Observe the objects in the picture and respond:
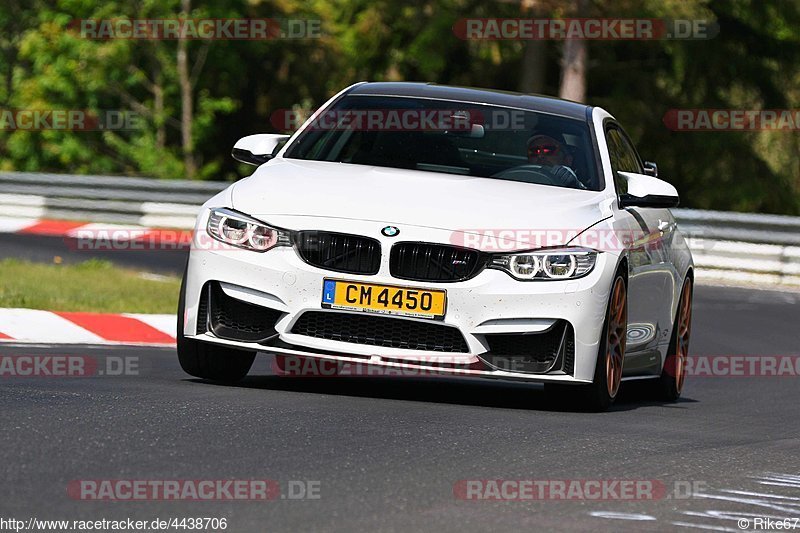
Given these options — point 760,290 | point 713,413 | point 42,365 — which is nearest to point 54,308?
point 42,365

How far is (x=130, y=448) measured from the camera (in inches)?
245

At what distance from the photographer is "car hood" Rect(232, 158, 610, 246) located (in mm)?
8125

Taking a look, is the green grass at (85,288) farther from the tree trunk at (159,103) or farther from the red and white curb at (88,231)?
the tree trunk at (159,103)

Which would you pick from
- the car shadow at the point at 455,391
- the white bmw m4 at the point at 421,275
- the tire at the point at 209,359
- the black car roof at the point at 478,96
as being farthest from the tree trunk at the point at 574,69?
the tire at the point at 209,359

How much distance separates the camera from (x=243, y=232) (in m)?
8.29

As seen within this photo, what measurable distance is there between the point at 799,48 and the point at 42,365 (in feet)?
105

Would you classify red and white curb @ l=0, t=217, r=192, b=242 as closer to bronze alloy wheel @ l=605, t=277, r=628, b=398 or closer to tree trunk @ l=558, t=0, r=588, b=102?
tree trunk @ l=558, t=0, r=588, b=102

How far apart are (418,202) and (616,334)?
1.25m

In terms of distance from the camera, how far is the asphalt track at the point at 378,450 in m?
5.38

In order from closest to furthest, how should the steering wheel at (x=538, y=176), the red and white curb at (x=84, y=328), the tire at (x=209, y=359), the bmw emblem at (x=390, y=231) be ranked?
the bmw emblem at (x=390, y=231)
the tire at (x=209, y=359)
the steering wheel at (x=538, y=176)
the red and white curb at (x=84, y=328)

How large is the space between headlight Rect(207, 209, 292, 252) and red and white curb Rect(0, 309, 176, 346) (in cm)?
314

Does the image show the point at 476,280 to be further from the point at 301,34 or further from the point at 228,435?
the point at 301,34

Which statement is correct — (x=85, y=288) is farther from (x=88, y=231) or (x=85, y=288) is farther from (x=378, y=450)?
(x=378, y=450)

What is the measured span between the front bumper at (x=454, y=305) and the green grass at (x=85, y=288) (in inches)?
195
